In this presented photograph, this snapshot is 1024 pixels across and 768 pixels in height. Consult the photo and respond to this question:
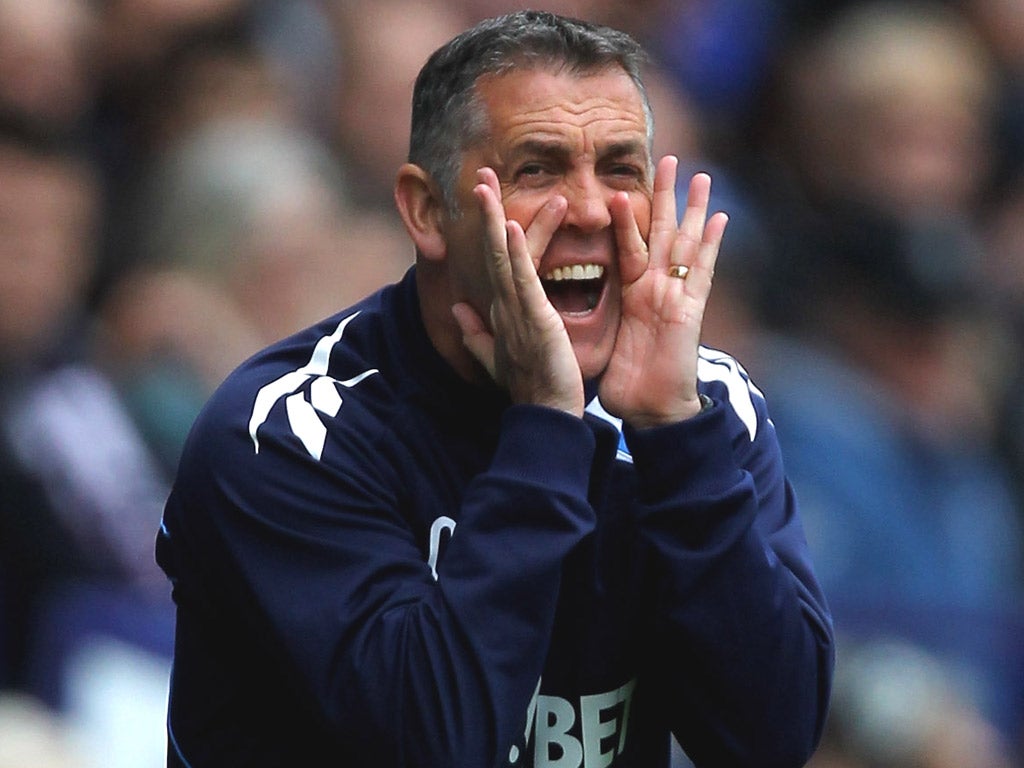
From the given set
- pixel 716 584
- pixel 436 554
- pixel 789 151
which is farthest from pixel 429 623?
pixel 789 151

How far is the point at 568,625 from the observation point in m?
2.50

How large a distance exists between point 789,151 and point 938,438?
48.1 inches

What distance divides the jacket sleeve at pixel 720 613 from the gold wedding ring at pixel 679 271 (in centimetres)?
20

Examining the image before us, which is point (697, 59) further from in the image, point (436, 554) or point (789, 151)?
point (436, 554)

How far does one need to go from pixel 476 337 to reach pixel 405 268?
9.01ft

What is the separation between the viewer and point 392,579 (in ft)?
7.71

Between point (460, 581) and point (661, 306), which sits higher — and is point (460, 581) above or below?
below

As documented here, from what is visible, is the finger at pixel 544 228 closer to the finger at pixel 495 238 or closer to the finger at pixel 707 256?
the finger at pixel 495 238

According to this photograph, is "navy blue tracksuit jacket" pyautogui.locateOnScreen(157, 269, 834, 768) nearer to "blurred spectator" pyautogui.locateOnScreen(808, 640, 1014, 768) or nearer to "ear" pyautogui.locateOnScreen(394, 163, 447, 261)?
"ear" pyautogui.locateOnScreen(394, 163, 447, 261)

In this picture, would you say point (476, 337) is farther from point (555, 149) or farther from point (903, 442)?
point (903, 442)

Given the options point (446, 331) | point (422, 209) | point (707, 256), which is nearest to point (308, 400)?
point (446, 331)

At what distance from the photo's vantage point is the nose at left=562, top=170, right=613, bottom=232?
2488 millimetres

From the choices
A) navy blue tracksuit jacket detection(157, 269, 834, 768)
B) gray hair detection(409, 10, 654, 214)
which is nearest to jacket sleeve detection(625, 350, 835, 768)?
navy blue tracksuit jacket detection(157, 269, 834, 768)

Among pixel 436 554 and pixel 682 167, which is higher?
pixel 436 554
